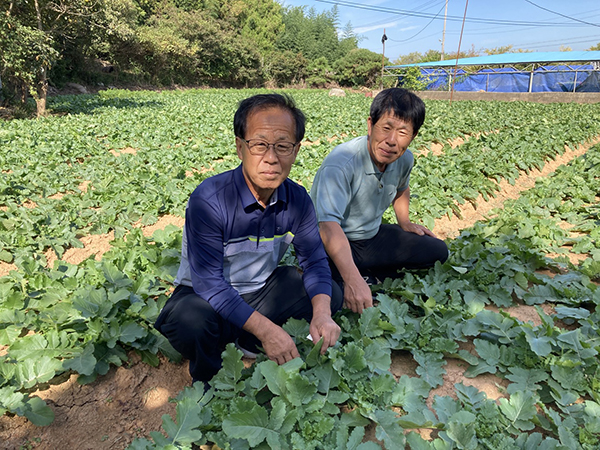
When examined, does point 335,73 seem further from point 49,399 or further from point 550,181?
point 49,399

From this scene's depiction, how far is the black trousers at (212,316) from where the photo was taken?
6.51ft

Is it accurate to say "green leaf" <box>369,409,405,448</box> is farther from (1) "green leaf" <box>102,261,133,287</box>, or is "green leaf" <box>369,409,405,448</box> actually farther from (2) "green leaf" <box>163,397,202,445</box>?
(1) "green leaf" <box>102,261,133,287</box>

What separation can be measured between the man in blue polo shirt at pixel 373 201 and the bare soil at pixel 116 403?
72 centimetres

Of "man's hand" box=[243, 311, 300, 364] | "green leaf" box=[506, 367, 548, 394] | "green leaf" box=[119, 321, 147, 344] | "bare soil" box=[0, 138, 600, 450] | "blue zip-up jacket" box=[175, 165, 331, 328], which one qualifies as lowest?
"bare soil" box=[0, 138, 600, 450]

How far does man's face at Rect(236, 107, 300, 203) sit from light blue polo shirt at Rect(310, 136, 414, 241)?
2.34 feet

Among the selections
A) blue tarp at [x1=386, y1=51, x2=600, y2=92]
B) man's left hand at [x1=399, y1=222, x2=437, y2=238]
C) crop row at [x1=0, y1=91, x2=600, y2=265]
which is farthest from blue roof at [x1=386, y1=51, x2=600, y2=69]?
man's left hand at [x1=399, y1=222, x2=437, y2=238]

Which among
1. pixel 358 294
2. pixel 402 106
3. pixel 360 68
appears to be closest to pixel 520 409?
pixel 358 294

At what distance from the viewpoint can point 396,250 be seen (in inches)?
124

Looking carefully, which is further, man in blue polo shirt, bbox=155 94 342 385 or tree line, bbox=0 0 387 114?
tree line, bbox=0 0 387 114

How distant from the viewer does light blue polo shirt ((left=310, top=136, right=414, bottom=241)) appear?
8.54ft

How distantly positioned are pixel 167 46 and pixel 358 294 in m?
35.6

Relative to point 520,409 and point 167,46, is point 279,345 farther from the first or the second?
point 167,46

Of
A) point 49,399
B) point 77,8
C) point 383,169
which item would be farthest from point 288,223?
point 77,8

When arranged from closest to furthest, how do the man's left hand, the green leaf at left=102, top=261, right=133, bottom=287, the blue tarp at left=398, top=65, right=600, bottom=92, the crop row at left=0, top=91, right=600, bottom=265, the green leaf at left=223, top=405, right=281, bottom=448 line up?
1. the green leaf at left=223, top=405, right=281, bottom=448
2. the green leaf at left=102, top=261, right=133, bottom=287
3. the man's left hand
4. the crop row at left=0, top=91, right=600, bottom=265
5. the blue tarp at left=398, top=65, right=600, bottom=92
